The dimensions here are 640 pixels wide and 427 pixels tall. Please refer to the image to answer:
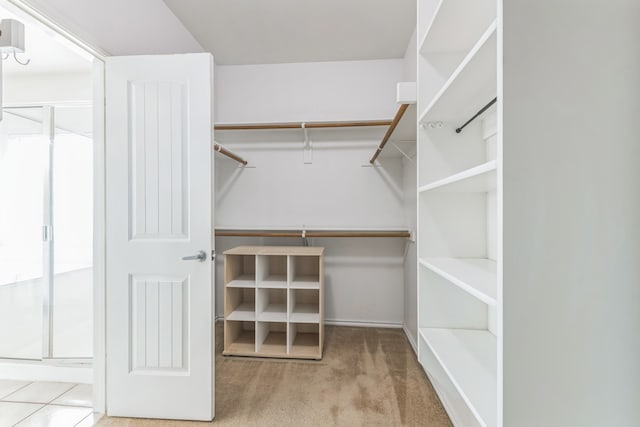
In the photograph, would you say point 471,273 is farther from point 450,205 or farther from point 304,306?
point 304,306

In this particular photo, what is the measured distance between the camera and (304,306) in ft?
9.12

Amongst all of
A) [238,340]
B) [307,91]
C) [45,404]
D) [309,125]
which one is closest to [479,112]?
[309,125]

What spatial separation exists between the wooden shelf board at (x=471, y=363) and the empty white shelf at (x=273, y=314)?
140cm

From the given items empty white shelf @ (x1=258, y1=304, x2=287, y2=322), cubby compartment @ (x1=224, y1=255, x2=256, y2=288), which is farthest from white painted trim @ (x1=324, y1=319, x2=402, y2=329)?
cubby compartment @ (x1=224, y1=255, x2=256, y2=288)

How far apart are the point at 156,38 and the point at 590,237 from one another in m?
2.52

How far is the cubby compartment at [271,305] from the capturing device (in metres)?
2.43

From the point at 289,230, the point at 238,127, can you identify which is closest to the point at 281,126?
the point at 238,127

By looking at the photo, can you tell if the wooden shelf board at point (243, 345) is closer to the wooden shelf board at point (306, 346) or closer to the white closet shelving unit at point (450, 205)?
the wooden shelf board at point (306, 346)

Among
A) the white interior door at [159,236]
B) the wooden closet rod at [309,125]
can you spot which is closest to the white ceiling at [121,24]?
the white interior door at [159,236]

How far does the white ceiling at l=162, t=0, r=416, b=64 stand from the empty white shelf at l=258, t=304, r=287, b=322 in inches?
89.2

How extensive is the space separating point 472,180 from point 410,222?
6.13ft

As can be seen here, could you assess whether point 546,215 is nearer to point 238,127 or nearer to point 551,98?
point 551,98

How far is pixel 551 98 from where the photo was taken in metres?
0.62

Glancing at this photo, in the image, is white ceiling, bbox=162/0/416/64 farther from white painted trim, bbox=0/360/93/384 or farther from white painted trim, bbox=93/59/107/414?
white painted trim, bbox=0/360/93/384
